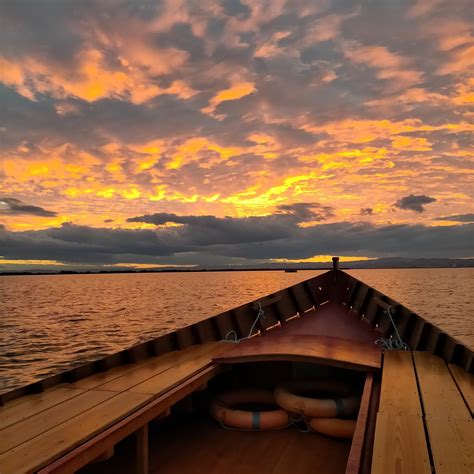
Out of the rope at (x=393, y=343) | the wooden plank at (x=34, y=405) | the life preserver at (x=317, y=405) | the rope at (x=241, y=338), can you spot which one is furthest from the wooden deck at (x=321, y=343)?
the wooden plank at (x=34, y=405)

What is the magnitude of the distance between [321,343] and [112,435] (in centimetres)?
486

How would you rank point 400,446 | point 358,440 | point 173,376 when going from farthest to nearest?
1. point 173,376
2. point 358,440
3. point 400,446

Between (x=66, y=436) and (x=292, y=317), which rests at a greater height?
(x=292, y=317)

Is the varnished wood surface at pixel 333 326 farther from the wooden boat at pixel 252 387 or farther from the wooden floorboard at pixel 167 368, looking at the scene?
the wooden floorboard at pixel 167 368

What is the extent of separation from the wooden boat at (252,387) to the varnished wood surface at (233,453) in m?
0.02

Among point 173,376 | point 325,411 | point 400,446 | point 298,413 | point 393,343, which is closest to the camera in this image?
point 400,446

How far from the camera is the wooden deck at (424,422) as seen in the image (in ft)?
11.0

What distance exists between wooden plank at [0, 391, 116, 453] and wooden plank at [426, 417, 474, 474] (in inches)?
138

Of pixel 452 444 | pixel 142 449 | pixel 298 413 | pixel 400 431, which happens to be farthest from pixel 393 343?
pixel 142 449

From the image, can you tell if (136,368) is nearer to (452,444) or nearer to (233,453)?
(233,453)

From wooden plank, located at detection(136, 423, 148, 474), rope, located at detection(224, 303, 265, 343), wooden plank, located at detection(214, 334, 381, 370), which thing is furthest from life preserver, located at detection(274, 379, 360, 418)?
wooden plank, located at detection(136, 423, 148, 474)

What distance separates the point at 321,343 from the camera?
317 inches

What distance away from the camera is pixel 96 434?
158 inches

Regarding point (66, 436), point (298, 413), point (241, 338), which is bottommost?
point (298, 413)
